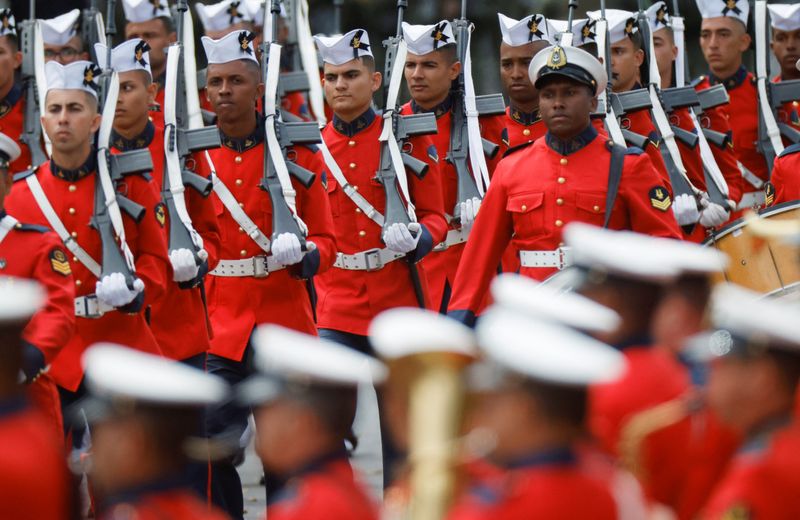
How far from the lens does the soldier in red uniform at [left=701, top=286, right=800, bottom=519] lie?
4.40m

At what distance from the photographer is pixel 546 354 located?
13.8 feet

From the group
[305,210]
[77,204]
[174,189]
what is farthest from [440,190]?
[77,204]

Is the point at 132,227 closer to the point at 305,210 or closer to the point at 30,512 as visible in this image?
the point at 305,210

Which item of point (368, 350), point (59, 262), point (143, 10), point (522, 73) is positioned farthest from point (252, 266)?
point (143, 10)

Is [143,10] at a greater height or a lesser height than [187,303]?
greater

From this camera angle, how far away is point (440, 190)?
930 cm

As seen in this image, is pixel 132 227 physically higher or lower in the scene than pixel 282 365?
lower

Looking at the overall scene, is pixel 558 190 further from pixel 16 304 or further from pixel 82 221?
pixel 16 304

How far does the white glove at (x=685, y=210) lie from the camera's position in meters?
9.59

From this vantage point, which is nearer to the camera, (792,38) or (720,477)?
(720,477)

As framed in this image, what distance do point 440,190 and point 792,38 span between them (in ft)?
11.7

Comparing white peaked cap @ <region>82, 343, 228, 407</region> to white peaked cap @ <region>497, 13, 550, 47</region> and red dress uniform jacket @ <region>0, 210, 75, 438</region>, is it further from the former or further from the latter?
white peaked cap @ <region>497, 13, 550, 47</region>

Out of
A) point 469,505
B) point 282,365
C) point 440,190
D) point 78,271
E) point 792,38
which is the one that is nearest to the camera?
point 469,505

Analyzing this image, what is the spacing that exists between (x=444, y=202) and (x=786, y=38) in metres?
3.28
